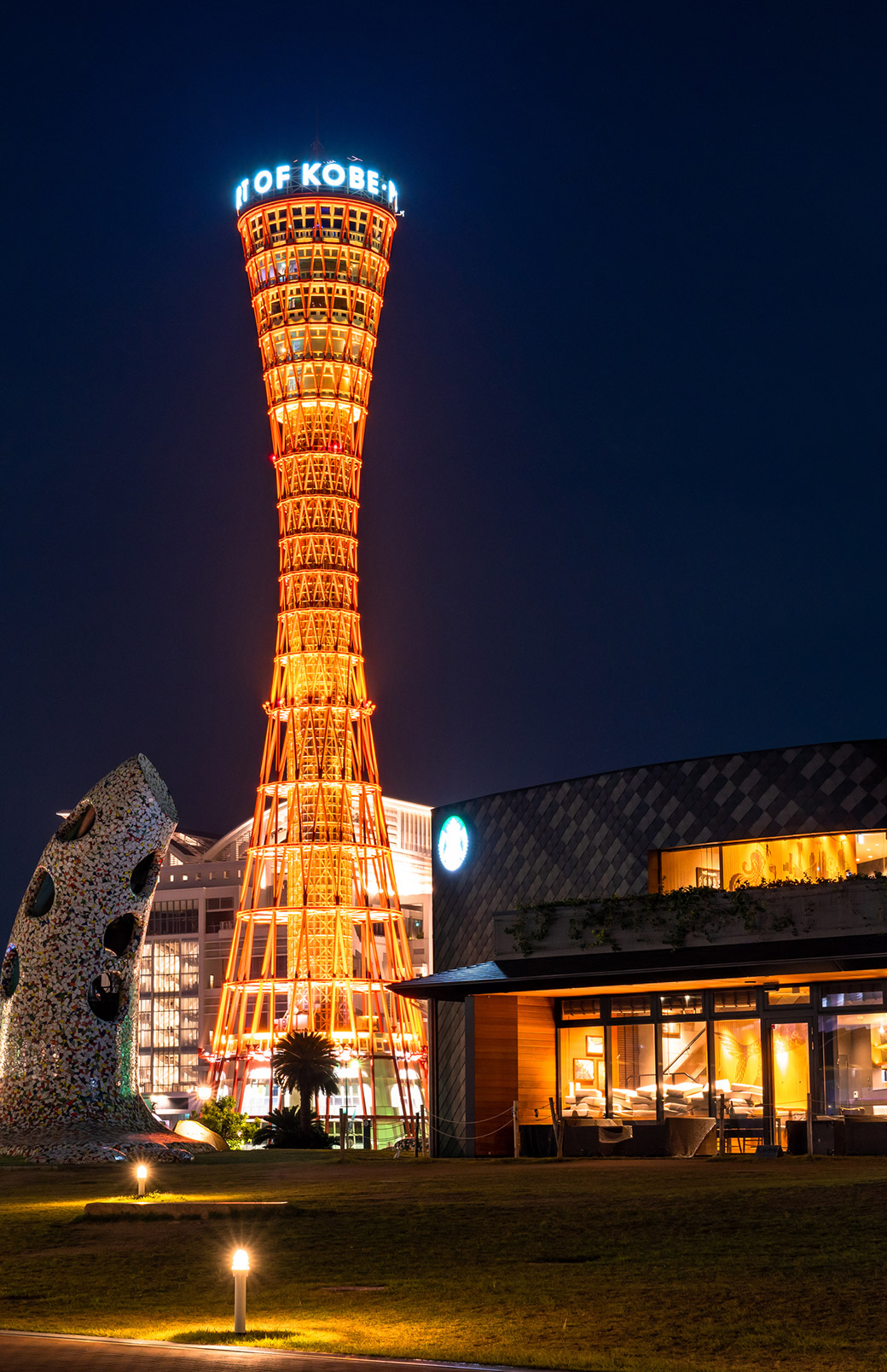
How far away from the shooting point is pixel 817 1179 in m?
18.1

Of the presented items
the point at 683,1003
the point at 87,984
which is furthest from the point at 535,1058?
the point at 87,984

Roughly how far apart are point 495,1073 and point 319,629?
37.9 metres

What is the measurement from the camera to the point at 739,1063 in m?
27.9

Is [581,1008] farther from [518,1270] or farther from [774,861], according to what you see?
[518,1270]

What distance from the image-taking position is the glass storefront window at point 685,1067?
92.5ft

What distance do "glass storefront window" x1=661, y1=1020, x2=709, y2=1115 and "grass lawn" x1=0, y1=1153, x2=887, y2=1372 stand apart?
7.96 metres

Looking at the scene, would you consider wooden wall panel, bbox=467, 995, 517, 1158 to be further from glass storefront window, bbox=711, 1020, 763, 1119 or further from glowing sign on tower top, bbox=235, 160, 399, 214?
glowing sign on tower top, bbox=235, 160, 399, 214

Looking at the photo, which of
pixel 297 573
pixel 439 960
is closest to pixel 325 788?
pixel 297 573

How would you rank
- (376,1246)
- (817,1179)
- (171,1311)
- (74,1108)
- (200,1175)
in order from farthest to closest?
(74,1108) → (200,1175) → (817,1179) → (376,1246) → (171,1311)

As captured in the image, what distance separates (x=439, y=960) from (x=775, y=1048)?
32.8 ft

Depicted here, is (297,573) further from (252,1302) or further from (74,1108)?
(252,1302)

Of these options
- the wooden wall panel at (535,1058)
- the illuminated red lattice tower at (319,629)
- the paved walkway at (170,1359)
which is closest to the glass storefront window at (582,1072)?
the wooden wall panel at (535,1058)

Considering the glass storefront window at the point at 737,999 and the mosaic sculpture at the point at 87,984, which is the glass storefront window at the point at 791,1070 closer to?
the glass storefront window at the point at 737,999

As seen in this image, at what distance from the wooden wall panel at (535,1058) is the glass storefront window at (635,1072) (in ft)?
4.98
